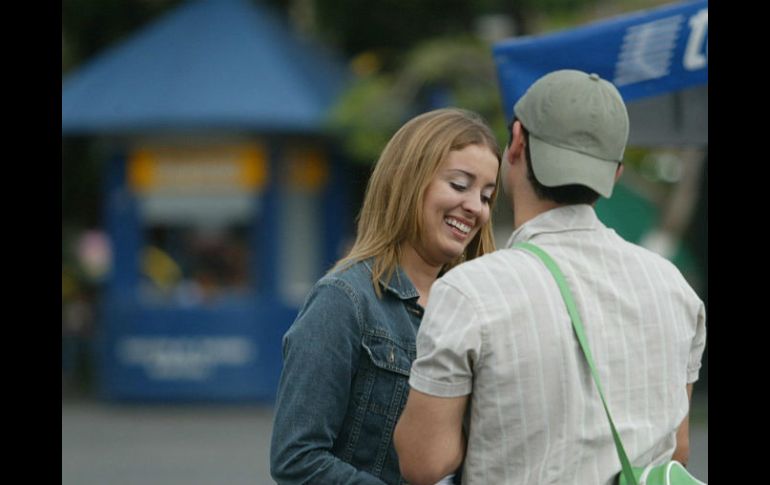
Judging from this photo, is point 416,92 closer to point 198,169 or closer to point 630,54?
point 198,169

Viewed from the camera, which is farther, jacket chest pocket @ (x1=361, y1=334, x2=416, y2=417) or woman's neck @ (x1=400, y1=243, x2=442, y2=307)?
woman's neck @ (x1=400, y1=243, x2=442, y2=307)

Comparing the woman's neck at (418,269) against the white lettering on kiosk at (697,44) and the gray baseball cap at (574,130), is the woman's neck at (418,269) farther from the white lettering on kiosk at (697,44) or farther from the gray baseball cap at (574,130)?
the white lettering on kiosk at (697,44)

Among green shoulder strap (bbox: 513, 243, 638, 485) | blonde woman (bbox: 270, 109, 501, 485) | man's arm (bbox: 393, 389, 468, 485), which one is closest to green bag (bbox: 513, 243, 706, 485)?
green shoulder strap (bbox: 513, 243, 638, 485)

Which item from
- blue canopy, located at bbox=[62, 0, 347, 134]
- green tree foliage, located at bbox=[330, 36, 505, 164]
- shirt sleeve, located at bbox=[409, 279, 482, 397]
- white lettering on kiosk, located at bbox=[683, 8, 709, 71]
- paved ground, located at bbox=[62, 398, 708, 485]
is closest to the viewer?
shirt sleeve, located at bbox=[409, 279, 482, 397]

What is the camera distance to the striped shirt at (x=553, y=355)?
95.2 inches

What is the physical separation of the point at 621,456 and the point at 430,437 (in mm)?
355

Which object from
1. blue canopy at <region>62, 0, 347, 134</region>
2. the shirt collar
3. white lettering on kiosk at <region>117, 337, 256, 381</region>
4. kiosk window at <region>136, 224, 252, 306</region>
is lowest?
white lettering on kiosk at <region>117, 337, 256, 381</region>

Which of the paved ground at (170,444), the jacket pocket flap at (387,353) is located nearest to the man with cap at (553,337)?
the jacket pocket flap at (387,353)

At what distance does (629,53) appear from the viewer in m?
4.71

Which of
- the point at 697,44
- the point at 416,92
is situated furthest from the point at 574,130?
the point at 416,92

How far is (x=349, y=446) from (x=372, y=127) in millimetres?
10413

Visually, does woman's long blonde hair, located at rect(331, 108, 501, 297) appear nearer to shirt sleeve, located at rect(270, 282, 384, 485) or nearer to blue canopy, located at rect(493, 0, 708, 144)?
shirt sleeve, located at rect(270, 282, 384, 485)

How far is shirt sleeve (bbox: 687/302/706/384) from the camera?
2.70 meters
